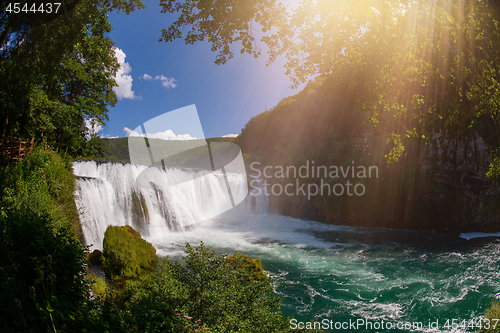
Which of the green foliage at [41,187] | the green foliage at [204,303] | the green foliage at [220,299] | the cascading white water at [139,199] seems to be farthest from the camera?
the cascading white water at [139,199]

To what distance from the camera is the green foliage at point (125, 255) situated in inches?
338

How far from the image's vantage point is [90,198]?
12.1 meters

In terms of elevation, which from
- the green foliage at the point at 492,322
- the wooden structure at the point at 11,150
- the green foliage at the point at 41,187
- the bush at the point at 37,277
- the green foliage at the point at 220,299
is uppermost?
the wooden structure at the point at 11,150

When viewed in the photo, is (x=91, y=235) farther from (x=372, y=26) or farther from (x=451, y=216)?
(x=451, y=216)

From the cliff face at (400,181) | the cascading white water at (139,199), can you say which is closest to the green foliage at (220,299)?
the cascading white water at (139,199)

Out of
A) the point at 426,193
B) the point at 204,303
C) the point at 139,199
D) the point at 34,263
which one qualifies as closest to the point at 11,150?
the point at 139,199

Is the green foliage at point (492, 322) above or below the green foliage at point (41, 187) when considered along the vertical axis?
below

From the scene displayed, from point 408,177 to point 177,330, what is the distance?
2066cm

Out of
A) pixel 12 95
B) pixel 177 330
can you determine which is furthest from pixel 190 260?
pixel 12 95

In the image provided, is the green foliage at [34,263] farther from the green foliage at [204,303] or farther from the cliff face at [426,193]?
the cliff face at [426,193]

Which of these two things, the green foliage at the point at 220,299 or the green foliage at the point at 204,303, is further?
the green foliage at the point at 220,299

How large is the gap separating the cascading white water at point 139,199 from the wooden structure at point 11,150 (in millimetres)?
2451

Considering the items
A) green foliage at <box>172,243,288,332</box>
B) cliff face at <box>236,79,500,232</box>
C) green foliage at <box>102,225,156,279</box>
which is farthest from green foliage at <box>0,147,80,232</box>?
cliff face at <box>236,79,500,232</box>

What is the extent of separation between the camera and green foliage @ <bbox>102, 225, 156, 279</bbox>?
28.1ft
